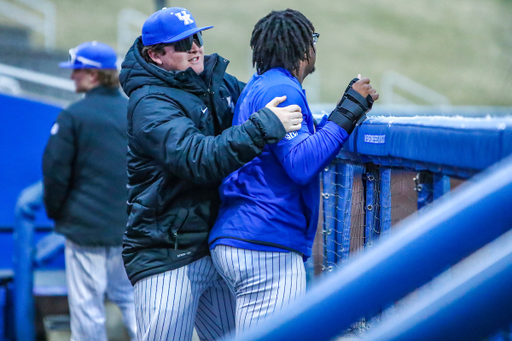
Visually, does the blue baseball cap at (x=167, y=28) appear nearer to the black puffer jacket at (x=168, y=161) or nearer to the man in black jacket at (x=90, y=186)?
the black puffer jacket at (x=168, y=161)

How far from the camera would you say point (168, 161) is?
1.92 metres

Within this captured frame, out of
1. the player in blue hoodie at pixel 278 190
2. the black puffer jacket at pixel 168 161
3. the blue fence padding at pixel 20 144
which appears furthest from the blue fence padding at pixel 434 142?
the blue fence padding at pixel 20 144

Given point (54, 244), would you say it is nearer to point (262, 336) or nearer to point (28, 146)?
point (28, 146)

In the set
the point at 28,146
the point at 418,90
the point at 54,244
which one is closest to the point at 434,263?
the point at 54,244

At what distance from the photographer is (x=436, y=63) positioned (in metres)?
21.7

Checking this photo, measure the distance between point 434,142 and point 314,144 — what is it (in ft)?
1.27

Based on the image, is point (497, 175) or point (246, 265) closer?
point (497, 175)

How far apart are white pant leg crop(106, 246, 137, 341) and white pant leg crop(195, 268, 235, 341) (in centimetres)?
145

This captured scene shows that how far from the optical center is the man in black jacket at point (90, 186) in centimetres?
349

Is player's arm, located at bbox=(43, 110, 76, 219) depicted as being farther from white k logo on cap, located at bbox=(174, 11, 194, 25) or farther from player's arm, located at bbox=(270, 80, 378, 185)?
player's arm, located at bbox=(270, 80, 378, 185)

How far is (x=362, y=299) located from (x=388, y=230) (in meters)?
0.96

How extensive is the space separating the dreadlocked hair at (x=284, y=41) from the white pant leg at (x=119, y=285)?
200cm

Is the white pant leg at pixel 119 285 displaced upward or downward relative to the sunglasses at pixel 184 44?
downward

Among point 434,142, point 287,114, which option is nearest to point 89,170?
point 287,114
